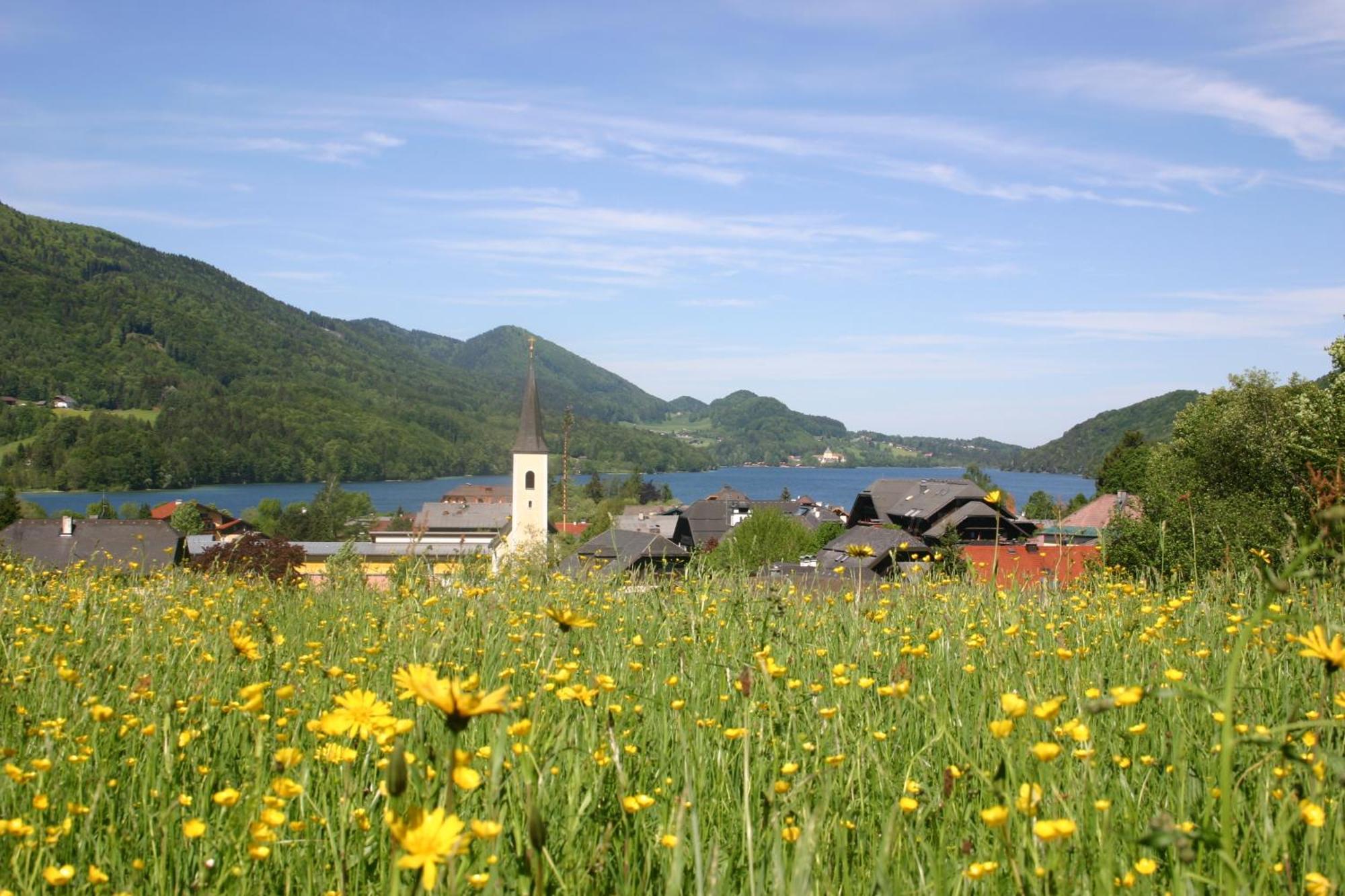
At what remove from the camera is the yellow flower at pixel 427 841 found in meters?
1.04

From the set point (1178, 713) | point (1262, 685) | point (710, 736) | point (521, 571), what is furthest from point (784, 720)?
point (521, 571)

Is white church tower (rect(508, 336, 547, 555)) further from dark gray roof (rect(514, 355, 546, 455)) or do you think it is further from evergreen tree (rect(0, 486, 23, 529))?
evergreen tree (rect(0, 486, 23, 529))

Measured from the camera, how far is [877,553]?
1030cm

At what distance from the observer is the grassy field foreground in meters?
1.56

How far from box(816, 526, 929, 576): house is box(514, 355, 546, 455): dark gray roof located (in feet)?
101

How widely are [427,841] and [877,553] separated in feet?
31.5

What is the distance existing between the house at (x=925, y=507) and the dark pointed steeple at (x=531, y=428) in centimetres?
2169

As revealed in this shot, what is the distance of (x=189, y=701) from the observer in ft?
8.39

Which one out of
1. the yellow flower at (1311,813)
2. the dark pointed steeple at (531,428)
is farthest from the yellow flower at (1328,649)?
the dark pointed steeple at (531,428)

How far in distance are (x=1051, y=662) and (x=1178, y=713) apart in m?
1.03

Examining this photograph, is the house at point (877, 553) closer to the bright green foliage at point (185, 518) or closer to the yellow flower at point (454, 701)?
the yellow flower at point (454, 701)

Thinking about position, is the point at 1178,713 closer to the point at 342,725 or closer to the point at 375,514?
the point at 342,725

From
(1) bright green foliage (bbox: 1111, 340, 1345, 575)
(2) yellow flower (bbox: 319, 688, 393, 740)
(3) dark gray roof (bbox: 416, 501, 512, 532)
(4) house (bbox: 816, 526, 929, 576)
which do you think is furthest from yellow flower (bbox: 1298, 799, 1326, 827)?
(3) dark gray roof (bbox: 416, 501, 512, 532)

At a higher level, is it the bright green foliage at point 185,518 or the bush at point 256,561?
the bush at point 256,561
